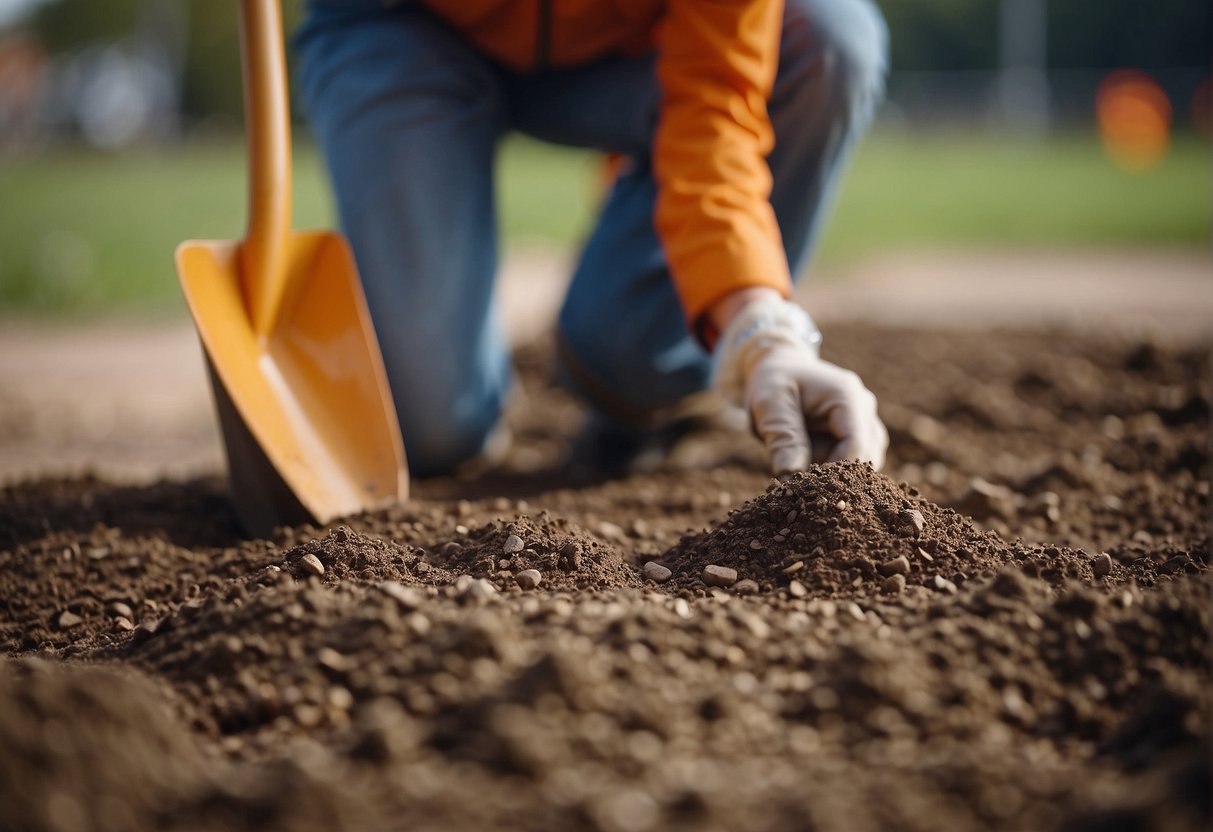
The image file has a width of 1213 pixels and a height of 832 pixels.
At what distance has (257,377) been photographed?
1.75 meters

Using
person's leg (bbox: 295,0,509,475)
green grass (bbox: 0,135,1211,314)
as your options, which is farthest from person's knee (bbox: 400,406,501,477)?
green grass (bbox: 0,135,1211,314)

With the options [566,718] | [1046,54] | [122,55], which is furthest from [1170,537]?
[122,55]

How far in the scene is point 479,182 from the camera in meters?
2.27

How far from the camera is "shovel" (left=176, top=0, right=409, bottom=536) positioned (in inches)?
65.1

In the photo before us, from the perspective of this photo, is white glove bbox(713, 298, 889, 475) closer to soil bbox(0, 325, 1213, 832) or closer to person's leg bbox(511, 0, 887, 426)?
soil bbox(0, 325, 1213, 832)

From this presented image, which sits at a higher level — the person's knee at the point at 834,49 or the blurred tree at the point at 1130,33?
the person's knee at the point at 834,49

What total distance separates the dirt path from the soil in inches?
35.9

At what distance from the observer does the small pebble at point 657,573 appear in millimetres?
1371

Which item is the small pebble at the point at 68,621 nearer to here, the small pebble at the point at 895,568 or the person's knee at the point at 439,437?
the person's knee at the point at 439,437

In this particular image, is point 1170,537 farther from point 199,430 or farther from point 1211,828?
point 199,430

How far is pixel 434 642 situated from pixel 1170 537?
1.17m

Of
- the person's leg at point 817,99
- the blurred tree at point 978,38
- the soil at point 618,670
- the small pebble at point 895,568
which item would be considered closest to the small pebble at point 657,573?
the soil at point 618,670

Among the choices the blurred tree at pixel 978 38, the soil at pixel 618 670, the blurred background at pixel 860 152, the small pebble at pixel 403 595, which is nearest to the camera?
the soil at pixel 618 670

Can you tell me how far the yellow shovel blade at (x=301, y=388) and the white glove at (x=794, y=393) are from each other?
1.93ft
